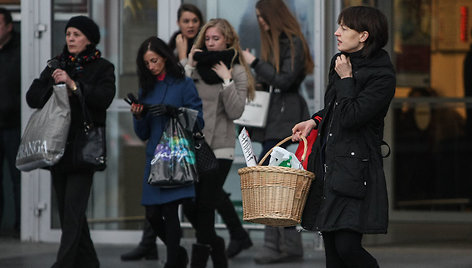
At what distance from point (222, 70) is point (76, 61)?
104cm

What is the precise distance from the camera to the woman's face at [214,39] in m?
7.67

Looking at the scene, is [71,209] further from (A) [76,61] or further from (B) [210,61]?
(B) [210,61]

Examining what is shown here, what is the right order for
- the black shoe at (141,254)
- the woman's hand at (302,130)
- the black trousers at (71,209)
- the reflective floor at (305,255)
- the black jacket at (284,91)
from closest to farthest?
the woman's hand at (302,130), the black trousers at (71,209), the black jacket at (284,91), the reflective floor at (305,255), the black shoe at (141,254)

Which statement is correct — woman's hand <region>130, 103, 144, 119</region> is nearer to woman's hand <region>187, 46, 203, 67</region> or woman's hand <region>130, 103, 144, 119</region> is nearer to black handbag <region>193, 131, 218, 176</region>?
black handbag <region>193, 131, 218, 176</region>

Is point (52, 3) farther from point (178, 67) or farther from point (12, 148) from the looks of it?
point (178, 67)

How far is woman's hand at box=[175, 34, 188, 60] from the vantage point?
8242 millimetres

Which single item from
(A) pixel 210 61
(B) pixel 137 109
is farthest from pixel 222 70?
(B) pixel 137 109

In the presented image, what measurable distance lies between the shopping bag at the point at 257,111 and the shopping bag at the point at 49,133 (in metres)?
1.74

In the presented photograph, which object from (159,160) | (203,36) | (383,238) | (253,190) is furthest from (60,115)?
(383,238)

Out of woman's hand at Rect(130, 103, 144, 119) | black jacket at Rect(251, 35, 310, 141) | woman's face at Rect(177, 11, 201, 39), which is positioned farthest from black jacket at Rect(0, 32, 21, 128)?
woman's hand at Rect(130, 103, 144, 119)

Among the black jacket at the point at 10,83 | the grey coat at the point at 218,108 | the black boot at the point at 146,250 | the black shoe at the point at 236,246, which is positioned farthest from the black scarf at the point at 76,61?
the black jacket at the point at 10,83

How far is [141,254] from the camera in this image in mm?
8633

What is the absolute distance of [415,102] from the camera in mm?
12359

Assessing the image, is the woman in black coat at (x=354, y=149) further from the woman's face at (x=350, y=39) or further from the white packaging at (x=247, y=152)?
the white packaging at (x=247, y=152)
